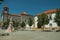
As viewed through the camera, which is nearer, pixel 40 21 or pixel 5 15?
pixel 40 21

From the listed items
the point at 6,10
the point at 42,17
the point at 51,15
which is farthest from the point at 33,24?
the point at 6,10

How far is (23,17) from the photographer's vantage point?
13750cm

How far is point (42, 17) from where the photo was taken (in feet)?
187

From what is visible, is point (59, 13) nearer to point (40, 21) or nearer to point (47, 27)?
point (40, 21)

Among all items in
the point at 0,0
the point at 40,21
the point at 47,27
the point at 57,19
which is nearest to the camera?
the point at 0,0

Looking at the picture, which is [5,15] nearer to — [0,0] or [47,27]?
[47,27]

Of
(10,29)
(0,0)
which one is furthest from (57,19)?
(0,0)

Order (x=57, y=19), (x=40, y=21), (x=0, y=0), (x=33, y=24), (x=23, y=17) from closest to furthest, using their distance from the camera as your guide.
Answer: (x=0, y=0) → (x=57, y=19) → (x=40, y=21) → (x=33, y=24) → (x=23, y=17)

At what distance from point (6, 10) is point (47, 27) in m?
53.7

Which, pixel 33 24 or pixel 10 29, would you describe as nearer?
pixel 10 29


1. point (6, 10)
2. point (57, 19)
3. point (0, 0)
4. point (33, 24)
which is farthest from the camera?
point (6, 10)

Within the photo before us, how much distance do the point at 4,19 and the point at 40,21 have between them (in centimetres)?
7462

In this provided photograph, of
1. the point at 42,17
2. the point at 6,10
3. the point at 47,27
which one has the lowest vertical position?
the point at 47,27

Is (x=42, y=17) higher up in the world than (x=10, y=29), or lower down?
higher up
